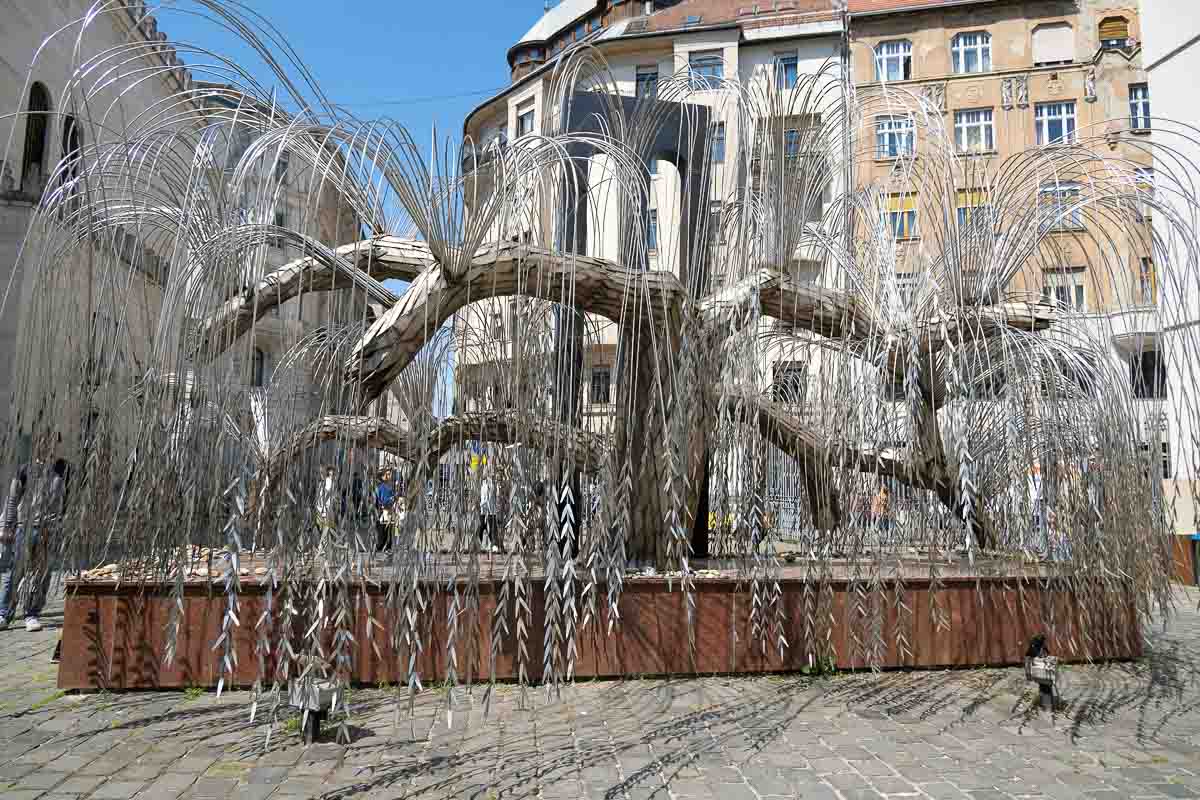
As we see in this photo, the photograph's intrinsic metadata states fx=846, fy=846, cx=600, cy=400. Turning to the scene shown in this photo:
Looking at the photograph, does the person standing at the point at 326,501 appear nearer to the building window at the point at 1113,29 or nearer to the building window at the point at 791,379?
the building window at the point at 791,379

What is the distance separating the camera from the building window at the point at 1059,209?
560 cm

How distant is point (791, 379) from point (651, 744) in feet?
10.8

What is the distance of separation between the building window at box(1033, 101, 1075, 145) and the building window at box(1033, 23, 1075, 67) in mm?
1520

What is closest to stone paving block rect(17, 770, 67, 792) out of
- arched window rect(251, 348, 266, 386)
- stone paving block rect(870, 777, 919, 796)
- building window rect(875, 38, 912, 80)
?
arched window rect(251, 348, 266, 386)

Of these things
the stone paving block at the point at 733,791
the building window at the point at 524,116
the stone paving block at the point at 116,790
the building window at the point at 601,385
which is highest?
the building window at the point at 524,116

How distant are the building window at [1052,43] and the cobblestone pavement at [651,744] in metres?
25.6

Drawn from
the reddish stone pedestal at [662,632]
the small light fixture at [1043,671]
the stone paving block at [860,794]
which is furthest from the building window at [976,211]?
the stone paving block at [860,794]

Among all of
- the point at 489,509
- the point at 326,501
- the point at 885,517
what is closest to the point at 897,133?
the point at 885,517

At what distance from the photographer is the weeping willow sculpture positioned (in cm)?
418

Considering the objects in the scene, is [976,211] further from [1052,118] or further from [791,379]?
[1052,118]

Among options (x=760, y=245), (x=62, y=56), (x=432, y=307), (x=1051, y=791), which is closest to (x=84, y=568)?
(x=432, y=307)

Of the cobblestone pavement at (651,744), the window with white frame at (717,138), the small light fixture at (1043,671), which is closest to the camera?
the cobblestone pavement at (651,744)

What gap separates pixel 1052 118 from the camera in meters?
25.6

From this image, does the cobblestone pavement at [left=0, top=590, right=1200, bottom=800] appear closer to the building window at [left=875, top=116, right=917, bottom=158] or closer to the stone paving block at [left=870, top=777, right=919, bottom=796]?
the stone paving block at [left=870, top=777, right=919, bottom=796]
